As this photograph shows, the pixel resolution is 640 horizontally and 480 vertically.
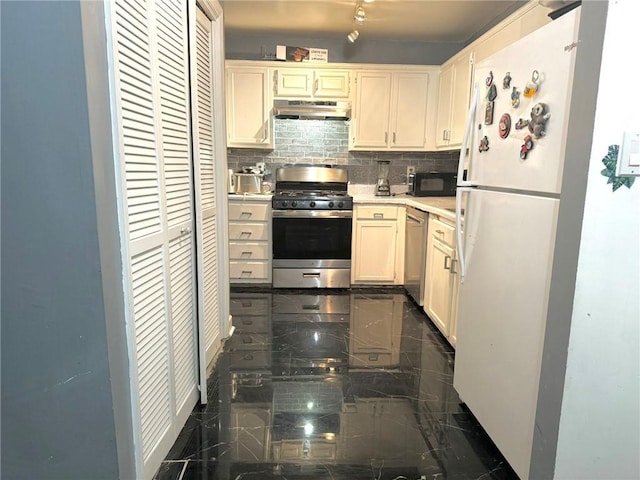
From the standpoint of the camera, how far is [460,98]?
3.64m

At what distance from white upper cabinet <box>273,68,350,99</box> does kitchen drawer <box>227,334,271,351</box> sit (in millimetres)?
2467

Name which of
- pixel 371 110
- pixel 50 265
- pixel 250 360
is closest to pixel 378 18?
pixel 371 110

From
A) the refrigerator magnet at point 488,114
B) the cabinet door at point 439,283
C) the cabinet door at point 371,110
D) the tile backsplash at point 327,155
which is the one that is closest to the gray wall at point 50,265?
the refrigerator magnet at point 488,114

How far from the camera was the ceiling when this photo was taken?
11.1ft

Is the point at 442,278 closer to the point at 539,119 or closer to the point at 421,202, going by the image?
the point at 421,202

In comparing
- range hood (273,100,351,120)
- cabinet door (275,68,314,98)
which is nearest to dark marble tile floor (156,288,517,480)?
range hood (273,100,351,120)

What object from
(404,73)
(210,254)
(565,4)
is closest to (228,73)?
(404,73)

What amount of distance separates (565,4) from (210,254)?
210cm

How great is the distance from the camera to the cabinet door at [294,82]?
419 centimetres

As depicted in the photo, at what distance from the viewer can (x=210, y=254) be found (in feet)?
8.37

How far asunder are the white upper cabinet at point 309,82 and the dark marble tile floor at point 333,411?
2306 millimetres

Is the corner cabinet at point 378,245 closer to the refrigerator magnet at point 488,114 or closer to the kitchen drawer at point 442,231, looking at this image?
the kitchen drawer at point 442,231

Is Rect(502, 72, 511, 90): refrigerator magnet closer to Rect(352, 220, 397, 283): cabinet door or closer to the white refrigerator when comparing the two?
the white refrigerator

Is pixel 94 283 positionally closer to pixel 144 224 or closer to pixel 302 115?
pixel 144 224
